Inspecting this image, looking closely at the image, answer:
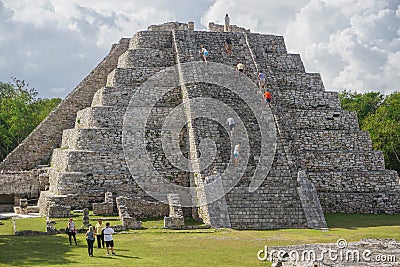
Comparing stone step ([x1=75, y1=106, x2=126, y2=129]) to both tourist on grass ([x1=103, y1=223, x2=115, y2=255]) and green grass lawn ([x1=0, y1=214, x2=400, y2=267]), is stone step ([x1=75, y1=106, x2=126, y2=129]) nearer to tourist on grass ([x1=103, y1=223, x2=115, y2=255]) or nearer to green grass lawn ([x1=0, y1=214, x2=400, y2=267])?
green grass lawn ([x1=0, y1=214, x2=400, y2=267])

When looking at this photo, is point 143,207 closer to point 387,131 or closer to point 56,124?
point 56,124

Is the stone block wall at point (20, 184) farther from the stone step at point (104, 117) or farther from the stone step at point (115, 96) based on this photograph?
the stone step at point (115, 96)

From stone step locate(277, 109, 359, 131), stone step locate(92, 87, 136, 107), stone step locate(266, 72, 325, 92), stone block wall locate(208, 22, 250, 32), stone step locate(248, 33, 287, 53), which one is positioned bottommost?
stone step locate(277, 109, 359, 131)

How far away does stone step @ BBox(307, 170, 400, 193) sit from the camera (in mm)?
22203

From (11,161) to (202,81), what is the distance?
447 inches

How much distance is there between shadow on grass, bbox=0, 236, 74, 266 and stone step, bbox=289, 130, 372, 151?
38.1 feet

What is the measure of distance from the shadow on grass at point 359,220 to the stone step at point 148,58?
11.2 metres

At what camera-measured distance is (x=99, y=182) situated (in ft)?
70.5

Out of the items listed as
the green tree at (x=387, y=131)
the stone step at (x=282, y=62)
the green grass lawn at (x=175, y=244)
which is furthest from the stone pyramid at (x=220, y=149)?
the green tree at (x=387, y=131)

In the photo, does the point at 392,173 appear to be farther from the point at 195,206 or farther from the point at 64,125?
the point at 64,125

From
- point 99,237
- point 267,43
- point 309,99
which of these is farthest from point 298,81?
point 99,237

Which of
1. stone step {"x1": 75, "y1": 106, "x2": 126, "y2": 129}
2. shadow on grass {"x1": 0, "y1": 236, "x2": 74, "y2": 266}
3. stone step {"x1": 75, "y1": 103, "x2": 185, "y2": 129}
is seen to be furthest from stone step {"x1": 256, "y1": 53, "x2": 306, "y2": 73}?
shadow on grass {"x1": 0, "y1": 236, "x2": 74, "y2": 266}

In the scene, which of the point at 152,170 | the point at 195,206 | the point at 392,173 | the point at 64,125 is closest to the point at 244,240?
the point at 195,206

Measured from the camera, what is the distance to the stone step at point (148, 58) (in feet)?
89.2
